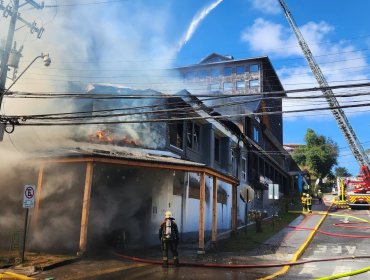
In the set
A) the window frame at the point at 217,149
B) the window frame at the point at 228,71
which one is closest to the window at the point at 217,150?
the window frame at the point at 217,149

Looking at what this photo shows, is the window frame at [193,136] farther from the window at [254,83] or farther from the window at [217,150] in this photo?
the window at [254,83]

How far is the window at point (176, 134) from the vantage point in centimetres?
1916

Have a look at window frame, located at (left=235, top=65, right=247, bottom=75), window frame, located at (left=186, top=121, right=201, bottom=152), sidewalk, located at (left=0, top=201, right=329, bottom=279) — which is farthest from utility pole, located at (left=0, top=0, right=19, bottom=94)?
window frame, located at (left=235, top=65, right=247, bottom=75)

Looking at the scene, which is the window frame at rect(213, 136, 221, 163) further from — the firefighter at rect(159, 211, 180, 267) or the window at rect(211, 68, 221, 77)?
the window at rect(211, 68, 221, 77)

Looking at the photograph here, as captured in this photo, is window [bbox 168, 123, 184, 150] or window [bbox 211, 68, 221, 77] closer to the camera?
window [bbox 168, 123, 184, 150]

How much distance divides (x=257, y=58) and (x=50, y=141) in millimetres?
46207

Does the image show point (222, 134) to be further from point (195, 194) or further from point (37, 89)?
point (37, 89)

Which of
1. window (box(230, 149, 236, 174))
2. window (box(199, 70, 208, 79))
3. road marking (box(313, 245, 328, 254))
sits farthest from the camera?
window (box(199, 70, 208, 79))

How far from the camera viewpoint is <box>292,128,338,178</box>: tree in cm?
6762

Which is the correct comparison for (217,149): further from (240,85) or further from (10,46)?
(240,85)

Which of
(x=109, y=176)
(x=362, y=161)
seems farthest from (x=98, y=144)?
(x=362, y=161)

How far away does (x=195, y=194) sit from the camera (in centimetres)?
2044

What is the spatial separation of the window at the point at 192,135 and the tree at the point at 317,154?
49089 millimetres

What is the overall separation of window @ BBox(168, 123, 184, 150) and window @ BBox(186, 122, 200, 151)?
882mm
